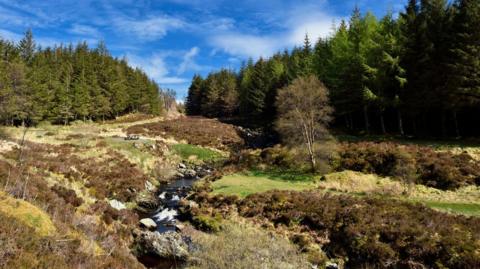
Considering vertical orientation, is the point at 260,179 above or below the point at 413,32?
below

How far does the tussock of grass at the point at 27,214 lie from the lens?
29.6 feet

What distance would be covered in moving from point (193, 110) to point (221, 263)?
Result: 108 meters

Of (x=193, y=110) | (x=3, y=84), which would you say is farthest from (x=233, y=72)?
(x=3, y=84)

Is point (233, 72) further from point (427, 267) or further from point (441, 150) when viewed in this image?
point (427, 267)

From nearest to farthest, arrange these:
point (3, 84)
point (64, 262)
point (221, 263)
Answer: point (64, 262)
point (221, 263)
point (3, 84)

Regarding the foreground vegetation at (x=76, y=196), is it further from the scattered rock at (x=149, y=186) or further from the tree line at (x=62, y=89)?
the tree line at (x=62, y=89)

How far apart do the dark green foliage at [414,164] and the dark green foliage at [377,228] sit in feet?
22.5

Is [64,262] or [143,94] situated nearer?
[64,262]

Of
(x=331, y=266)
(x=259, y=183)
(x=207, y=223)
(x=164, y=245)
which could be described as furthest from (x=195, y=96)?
(x=331, y=266)

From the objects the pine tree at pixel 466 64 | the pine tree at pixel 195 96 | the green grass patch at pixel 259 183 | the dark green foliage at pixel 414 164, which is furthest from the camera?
the pine tree at pixel 195 96

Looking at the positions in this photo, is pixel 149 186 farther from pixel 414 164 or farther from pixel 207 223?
pixel 414 164

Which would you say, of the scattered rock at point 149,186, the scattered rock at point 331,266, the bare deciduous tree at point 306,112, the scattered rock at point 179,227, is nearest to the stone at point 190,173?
the scattered rock at point 149,186

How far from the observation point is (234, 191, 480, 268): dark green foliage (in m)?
12.1

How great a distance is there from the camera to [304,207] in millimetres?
18125
